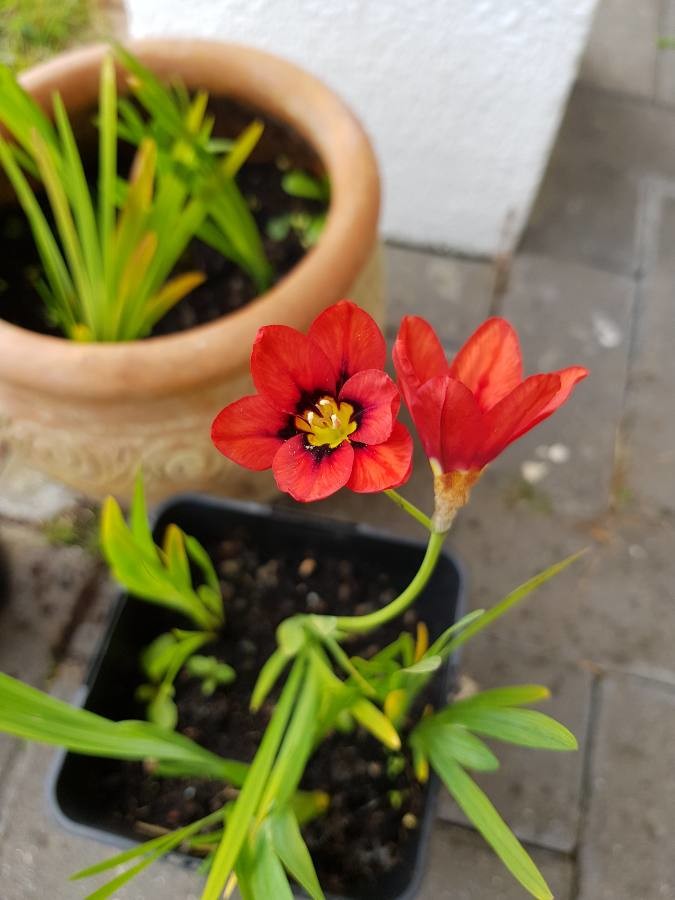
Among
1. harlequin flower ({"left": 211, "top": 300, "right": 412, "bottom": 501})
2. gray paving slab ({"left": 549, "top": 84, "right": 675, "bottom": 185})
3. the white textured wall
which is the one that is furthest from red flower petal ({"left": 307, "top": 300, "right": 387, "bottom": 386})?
gray paving slab ({"left": 549, "top": 84, "right": 675, "bottom": 185})

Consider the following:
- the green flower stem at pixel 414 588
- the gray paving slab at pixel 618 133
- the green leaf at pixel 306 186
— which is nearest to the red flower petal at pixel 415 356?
the green flower stem at pixel 414 588

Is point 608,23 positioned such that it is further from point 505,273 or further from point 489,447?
point 489,447

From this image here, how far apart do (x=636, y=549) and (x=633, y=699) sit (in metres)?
0.24

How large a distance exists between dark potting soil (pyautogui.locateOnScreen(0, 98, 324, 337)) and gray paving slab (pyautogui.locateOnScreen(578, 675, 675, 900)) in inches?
31.4

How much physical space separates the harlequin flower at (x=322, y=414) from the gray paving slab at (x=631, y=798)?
34.4 inches

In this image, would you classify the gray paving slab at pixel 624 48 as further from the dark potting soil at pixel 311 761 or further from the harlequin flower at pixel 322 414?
the harlequin flower at pixel 322 414

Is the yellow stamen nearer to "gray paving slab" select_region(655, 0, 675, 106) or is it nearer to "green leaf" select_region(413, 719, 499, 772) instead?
"green leaf" select_region(413, 719, 499, 772)

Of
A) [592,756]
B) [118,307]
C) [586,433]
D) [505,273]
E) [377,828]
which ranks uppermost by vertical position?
[118,307]

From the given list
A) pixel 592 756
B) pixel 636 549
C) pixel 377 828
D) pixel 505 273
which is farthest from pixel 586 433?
Answer: pixel 377 828

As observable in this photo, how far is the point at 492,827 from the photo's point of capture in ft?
2.06

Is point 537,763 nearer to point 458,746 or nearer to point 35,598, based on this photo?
point 458,746

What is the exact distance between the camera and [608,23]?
184cm

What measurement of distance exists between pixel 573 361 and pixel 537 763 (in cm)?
70

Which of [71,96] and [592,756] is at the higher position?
[71,96]
